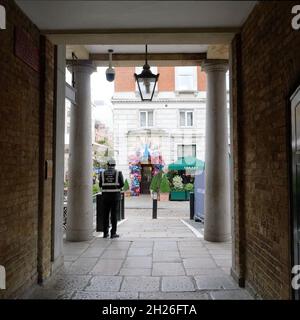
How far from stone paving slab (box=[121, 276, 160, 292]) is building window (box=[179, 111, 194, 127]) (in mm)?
21101

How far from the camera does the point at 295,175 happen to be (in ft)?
11.0

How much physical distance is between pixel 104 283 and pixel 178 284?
110cm

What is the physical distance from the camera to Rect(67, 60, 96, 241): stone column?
8430 mm

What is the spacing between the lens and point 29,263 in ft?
15.7

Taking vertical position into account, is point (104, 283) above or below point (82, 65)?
below

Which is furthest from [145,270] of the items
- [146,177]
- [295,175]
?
[146,177]

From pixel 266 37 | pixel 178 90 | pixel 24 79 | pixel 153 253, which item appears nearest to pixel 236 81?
pixel 266 37

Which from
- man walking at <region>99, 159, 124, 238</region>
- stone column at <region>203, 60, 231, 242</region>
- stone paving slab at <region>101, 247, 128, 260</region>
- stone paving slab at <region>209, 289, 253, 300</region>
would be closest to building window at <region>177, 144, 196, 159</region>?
stone column at <region>203, 60, 231, 242</region>

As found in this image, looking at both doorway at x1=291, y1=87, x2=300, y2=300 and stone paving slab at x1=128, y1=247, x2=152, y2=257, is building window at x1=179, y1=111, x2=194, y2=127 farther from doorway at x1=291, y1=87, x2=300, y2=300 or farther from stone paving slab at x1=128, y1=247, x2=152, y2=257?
doorway at x1=291, y1=87, x2=300, y2=300

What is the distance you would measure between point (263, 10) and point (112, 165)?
214 inches

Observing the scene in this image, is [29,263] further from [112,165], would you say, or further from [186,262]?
[112,165]

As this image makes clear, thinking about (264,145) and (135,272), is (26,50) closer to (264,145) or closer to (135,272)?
(264,145)

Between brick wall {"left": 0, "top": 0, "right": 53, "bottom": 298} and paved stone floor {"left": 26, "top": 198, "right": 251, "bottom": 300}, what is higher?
brick wall {"left": 0, "top": 0, "right": 53, "bottom": 298}

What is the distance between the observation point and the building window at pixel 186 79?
83.3ft
